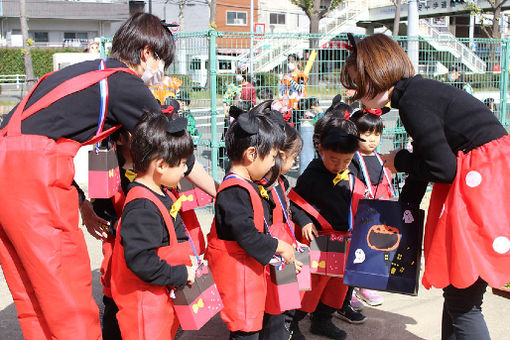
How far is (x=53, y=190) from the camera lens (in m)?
2.17

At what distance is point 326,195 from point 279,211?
17.2 inches

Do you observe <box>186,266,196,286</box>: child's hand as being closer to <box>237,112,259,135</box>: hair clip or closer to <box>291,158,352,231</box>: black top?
<box>237,112,259,135</box>: hair clip

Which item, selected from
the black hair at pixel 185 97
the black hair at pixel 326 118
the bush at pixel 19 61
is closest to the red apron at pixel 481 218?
the black hair at pixel 326 118

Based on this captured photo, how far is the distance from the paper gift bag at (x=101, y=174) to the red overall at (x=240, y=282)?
556 millimetres

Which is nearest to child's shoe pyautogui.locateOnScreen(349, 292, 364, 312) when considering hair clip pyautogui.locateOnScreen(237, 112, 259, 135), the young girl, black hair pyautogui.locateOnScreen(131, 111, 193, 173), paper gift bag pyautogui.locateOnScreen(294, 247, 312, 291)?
the young girl

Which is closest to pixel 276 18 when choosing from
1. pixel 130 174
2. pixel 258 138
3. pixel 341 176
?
pixel 341 176

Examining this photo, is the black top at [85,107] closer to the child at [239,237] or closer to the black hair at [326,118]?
the child at [239,237]

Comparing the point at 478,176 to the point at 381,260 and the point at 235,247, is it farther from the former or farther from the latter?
the point at 235,247

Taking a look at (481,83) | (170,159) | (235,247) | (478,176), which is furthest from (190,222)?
(481,83)

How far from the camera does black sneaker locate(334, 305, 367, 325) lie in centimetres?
378

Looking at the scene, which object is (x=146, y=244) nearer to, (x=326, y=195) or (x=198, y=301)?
(x=198, y=301)

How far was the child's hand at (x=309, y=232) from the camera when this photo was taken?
3271mm

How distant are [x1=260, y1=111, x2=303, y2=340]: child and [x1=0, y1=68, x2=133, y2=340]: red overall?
101cm

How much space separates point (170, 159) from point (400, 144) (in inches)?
205
